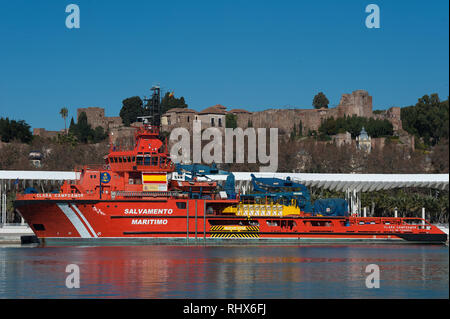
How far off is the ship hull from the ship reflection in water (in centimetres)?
169

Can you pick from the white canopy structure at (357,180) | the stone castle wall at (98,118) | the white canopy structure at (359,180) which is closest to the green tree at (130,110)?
the stone castle wall at (98,118)

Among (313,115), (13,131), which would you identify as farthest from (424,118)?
(13,131)

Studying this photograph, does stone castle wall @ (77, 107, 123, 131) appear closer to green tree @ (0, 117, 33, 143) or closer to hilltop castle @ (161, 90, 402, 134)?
hilltop castle @ (161, 90, 402, 134)

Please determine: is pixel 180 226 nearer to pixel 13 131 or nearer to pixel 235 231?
pixel 235 231

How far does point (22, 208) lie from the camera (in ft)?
165

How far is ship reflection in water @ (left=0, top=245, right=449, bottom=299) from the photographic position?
28.9 metres

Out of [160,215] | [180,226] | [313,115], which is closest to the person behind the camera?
[160,215]

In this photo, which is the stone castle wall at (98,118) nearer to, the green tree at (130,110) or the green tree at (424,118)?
the green tree at (130,110)

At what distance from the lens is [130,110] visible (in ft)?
525

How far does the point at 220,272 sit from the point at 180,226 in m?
16.6

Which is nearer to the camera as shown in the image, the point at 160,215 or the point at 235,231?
the point at 160,215

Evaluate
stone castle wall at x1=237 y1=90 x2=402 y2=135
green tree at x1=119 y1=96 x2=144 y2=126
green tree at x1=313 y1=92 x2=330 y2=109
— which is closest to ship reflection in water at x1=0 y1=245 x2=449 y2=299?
stone castle wall at x1=237 y1=90 x2=402 y2=135
